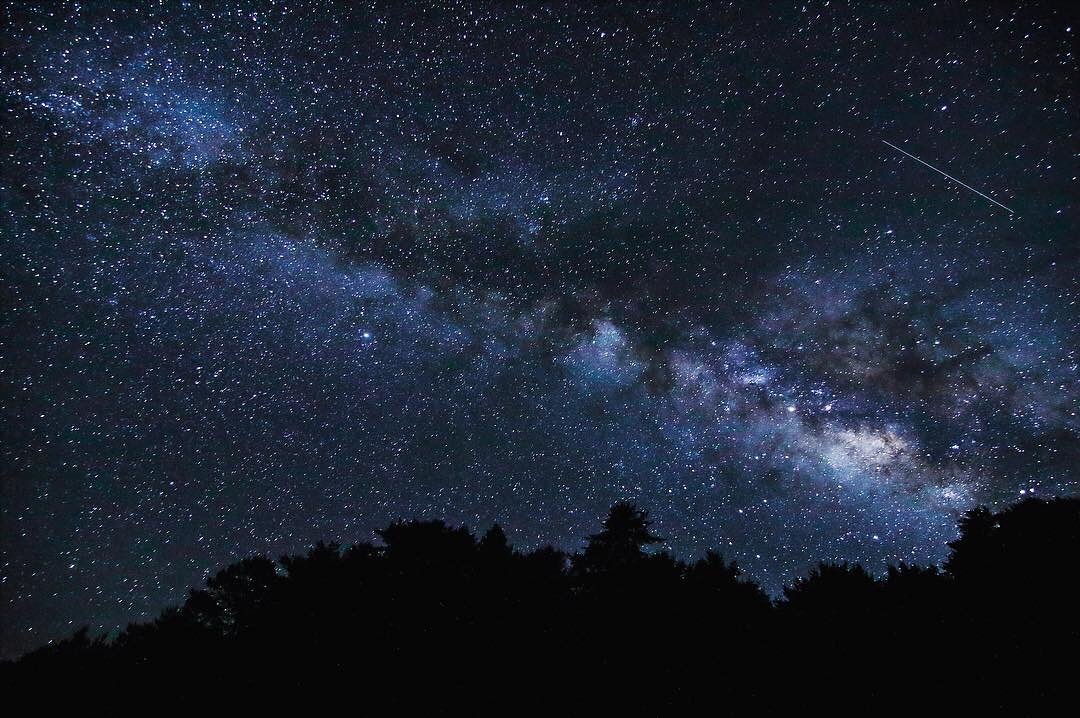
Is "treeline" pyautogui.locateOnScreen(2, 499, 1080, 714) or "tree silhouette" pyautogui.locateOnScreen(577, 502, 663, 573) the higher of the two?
"tree silhouette" pyautogui.locateOnScreen(577, 502, 663, 573)

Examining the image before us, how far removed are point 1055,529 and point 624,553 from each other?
51.0 ft

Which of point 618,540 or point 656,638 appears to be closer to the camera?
point 656,638

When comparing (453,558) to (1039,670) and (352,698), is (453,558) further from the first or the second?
(1039,670)

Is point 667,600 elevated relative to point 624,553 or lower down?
lower down

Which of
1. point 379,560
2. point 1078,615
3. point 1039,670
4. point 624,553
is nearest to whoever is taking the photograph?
point 1039,670

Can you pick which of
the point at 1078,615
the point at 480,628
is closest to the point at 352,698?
the point at 480,628

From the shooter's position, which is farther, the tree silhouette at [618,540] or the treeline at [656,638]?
the tree silhouette at [618,540]

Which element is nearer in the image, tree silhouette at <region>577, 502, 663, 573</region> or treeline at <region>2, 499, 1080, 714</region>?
treeline at <region>2, 499, 1080, 714</region>

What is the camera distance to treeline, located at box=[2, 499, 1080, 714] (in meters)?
8.05

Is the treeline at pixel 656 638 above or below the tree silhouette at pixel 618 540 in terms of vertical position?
below

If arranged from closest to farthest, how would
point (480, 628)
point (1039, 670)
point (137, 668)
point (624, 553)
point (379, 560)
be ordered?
point (1039, 670)
point (480, 628)
point (137, 668)
point (379, 560)
point (624, 553)

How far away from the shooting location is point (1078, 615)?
825 cm

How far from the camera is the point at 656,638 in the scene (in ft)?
29.8

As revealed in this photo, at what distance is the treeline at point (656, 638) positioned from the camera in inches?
317
